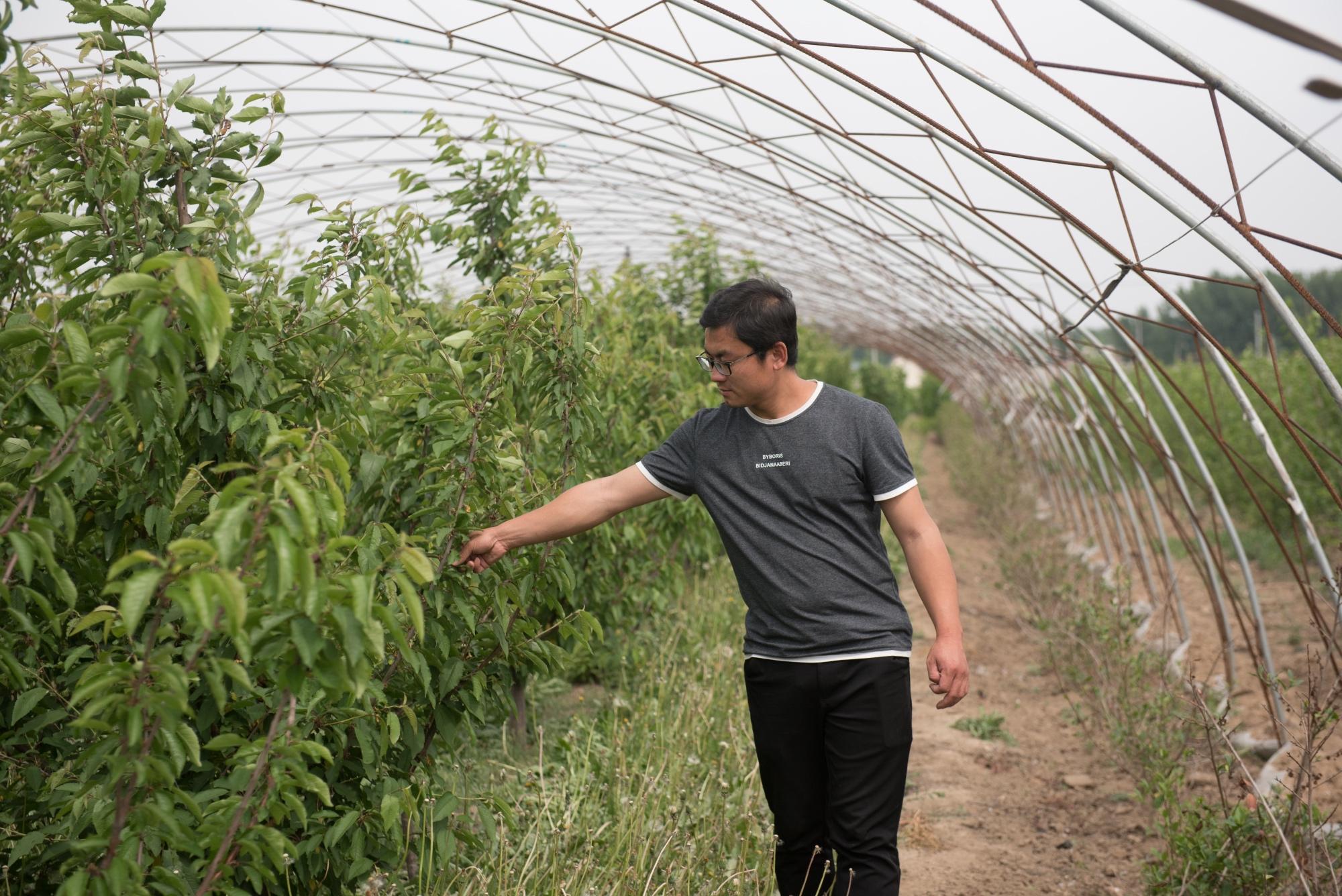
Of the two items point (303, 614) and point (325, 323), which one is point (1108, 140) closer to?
point (325, 323)

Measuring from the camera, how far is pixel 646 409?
17.8 feet

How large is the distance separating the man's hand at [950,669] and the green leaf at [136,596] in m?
1.76

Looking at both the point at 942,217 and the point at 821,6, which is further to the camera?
the point at 942,217

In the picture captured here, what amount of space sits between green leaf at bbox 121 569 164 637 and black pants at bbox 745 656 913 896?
65.9 inches

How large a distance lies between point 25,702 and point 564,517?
3.94 ft

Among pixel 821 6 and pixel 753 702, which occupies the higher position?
pixel 821 6

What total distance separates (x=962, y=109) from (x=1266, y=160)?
2684 millimetres

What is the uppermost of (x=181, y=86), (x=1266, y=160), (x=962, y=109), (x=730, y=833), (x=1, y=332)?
(x=962, y=109)

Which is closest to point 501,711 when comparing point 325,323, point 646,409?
point 325,323

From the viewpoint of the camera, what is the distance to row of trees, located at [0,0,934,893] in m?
1.62

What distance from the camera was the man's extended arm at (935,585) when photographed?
2.60 m

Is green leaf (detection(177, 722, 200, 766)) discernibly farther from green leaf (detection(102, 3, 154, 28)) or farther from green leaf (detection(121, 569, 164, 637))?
green leaf (detection(102, 3, 154, 28))

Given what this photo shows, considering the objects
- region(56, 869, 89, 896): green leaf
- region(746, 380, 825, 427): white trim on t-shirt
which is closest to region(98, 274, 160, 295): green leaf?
region(56, 869, 89, 896): green leaf

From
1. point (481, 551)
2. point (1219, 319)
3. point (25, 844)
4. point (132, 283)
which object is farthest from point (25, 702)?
point (1219, 319)
